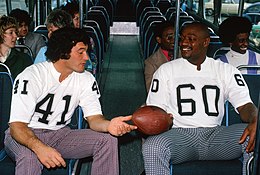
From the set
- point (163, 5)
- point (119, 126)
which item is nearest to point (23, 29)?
point (119, 126)

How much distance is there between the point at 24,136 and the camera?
2.94 metres

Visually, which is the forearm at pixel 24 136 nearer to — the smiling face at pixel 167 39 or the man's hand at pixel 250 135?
the man's hand at pixel 250 135

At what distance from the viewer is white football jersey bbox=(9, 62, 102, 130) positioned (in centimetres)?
304

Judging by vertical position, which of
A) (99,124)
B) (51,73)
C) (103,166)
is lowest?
(103,166)

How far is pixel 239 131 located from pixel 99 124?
0.83 metres

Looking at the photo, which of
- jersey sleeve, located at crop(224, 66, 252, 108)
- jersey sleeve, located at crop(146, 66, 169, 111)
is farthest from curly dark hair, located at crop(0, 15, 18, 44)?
jersey sleeve, located at crop(224, 66, 252, 108)

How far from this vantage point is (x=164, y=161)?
306 cm

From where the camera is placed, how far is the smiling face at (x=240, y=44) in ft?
14.6

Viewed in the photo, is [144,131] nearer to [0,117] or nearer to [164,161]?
[164,161]

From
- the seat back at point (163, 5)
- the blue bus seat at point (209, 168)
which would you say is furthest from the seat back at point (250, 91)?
A: the seat back at point (163, 5)

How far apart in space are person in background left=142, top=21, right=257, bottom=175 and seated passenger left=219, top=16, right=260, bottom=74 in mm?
786

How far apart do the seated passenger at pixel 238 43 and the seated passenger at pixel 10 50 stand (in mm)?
1521

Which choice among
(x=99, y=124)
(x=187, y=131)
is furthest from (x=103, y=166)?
(x=187, y=131)

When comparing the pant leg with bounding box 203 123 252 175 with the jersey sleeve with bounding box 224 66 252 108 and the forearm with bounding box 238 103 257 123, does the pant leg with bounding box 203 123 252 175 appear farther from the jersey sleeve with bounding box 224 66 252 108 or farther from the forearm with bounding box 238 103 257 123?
the jersey sleeve with bounding box 224 66 252 108
